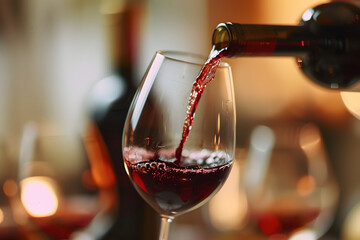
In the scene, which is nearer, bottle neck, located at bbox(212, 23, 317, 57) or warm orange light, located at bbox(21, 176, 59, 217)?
bottle neck, located at bbox(212, 23, 317, 57)

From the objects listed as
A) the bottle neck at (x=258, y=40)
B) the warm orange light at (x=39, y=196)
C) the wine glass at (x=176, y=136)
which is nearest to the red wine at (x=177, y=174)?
the wine glass at (x=176, y=136)

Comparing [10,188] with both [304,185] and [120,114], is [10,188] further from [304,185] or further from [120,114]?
[304,185]

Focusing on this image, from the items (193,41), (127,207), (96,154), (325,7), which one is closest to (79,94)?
(193,41)

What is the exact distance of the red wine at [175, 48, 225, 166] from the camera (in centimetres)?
56

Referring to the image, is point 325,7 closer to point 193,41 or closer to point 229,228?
point 229,228

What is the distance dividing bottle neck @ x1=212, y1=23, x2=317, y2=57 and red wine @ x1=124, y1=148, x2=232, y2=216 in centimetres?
11

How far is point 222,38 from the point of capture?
1.75 ft

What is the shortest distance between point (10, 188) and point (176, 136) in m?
0.59

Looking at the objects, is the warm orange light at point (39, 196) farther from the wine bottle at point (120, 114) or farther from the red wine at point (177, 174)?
the red wine at point (177, 174)

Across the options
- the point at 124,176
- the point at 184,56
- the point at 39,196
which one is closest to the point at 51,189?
the point at 39,196

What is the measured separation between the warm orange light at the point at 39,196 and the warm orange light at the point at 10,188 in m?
0.03

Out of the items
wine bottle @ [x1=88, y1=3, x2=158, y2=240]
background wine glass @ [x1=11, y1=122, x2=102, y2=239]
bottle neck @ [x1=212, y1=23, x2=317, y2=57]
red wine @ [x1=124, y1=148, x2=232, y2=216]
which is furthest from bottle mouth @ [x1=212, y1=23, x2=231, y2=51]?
wine bottle @ [x1=88, y1=3, x2=158, y2=240]

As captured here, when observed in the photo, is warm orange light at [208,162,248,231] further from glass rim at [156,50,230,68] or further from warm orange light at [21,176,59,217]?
glass rim at [156,50,230,68]

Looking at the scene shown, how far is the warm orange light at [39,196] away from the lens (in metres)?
0.98
